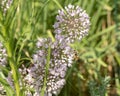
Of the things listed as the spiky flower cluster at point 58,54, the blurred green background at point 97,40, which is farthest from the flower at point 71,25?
the blurred green background at point 97,40

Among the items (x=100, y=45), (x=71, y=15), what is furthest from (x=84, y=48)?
(x=71, y=15)

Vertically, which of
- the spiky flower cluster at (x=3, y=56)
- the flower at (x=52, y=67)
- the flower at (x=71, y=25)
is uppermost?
the flower at (x=71, y=25)

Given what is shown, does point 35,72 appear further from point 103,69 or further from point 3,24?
point 103,69

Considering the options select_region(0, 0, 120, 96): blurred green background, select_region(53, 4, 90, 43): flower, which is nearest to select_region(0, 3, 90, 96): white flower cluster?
select_region(53, 4, 90, 43): flower

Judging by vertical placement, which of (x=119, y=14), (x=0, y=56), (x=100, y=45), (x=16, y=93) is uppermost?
(x=119, y=14)

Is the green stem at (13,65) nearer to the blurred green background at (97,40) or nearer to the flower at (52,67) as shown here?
the flower at (52,67)

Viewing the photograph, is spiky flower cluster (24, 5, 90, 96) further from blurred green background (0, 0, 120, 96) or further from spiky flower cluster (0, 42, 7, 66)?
blurred green background (0, 0, 120, 96)

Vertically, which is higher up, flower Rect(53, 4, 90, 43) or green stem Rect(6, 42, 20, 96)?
flower Rect(53, 4, 90, 43)
